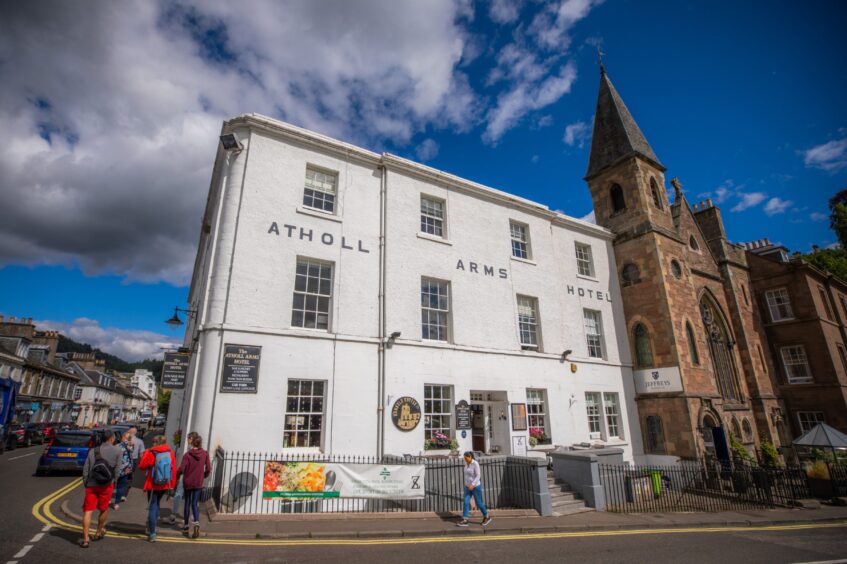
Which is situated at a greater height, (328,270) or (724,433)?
(328,270)

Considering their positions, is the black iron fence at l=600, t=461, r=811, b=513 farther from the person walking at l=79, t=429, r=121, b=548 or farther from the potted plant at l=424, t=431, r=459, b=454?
the person walking at l=79, t=429, r=121, b=548

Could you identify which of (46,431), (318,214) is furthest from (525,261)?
(46,431)

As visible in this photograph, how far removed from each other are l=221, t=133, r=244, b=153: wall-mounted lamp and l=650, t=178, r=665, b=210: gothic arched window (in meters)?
20.1

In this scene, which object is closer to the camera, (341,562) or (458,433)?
(341,562)

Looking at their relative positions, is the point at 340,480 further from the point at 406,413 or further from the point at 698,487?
the point at 698,487

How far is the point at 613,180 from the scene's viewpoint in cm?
2198

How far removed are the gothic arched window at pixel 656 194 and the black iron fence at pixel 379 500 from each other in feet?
55.4

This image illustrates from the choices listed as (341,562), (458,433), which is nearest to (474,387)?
(458,433)

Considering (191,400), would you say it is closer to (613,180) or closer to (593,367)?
(593,367)

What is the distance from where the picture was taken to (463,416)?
13.2 meters

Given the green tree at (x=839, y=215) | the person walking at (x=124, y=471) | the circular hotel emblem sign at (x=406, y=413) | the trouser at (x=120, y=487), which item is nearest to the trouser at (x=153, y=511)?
the person walking at (x=124, y=471)

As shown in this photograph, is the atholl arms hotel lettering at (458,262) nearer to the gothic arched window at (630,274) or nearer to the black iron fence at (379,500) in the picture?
the gothic arched window at (630,274)

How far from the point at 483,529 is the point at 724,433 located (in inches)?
560

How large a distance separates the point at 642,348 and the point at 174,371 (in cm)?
1915
